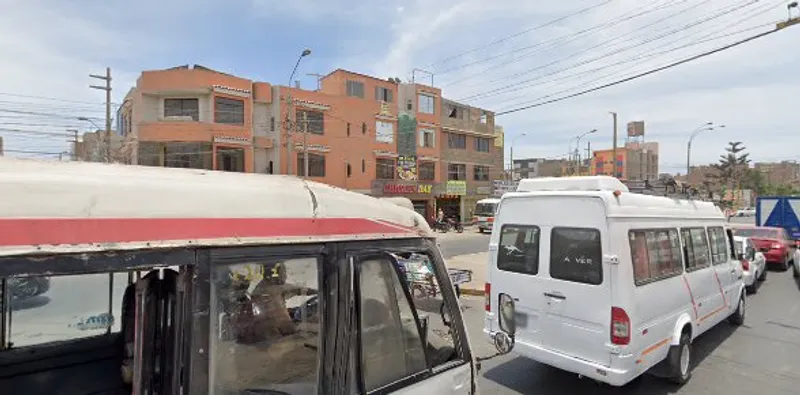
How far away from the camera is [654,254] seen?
521cm

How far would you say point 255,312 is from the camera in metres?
1.98

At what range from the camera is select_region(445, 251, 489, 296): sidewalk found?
11133mm

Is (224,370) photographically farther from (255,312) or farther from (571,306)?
(571,306)

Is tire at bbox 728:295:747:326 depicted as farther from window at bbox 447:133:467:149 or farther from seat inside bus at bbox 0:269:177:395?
window at bbox 447:133:467:149

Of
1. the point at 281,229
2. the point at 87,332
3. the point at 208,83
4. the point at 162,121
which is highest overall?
the point at 208,83

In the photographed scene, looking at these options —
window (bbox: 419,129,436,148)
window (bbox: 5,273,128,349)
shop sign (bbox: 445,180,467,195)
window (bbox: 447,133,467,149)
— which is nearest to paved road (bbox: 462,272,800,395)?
window (bbox: 5,273,128,349)

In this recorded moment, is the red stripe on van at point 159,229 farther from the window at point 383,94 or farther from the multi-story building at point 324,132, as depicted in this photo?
the window at point 383,94

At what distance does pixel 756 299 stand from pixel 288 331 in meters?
12.7

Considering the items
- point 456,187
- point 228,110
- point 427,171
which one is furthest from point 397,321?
point 456,187

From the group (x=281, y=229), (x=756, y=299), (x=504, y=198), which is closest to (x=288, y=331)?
(x=281, y=229)

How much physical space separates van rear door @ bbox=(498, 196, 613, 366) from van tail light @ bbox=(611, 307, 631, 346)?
52 millimetres

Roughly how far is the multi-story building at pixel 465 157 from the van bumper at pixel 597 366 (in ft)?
119

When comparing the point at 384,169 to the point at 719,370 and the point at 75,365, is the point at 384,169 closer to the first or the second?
the point at 719,370

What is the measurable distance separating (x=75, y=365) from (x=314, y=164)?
3094 cm
